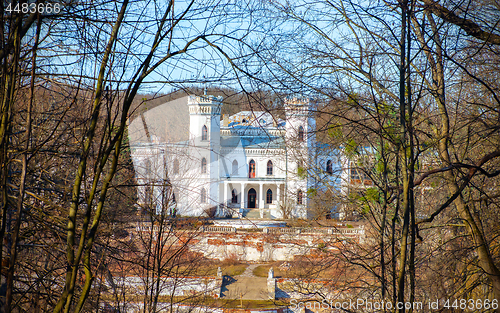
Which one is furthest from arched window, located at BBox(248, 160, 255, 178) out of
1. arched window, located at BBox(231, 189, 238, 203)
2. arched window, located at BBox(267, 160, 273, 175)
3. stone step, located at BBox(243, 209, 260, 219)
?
stone step, located at BBox(243, 209, 260, 219)

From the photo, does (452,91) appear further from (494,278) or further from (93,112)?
(93,112)

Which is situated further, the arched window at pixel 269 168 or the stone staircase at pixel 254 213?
the arched window at pixel 269 168

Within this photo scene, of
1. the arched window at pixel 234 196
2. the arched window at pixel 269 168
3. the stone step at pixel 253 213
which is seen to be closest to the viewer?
the stone step at pixel 253 213

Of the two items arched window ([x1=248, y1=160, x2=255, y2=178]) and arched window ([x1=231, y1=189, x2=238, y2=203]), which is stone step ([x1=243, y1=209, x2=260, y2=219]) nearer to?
arched window ([x1=231, y1=189, x2=238, y2=203])

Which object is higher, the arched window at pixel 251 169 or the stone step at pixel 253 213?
the arched window at pixel 251 169

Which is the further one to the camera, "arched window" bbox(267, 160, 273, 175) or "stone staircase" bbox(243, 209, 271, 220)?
"arched window" bbox(267, 160, 273, 175)

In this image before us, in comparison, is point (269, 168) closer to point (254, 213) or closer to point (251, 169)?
point (251, 169)

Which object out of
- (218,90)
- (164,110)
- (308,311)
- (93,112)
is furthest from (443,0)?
(164,110)

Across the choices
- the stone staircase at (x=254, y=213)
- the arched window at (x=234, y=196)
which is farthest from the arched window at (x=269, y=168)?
the stone staircase at (x=254, y=213)

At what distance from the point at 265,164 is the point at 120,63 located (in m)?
31.6

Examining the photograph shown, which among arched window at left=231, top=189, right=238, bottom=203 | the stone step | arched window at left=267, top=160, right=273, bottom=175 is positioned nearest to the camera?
the stone step

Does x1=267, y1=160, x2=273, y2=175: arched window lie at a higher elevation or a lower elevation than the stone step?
higher

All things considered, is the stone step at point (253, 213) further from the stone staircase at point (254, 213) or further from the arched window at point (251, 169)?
the arched window at point (251, 169)

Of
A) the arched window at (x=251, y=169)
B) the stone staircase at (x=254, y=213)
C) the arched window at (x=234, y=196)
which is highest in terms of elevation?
the arched window at (x=251, y=169)
